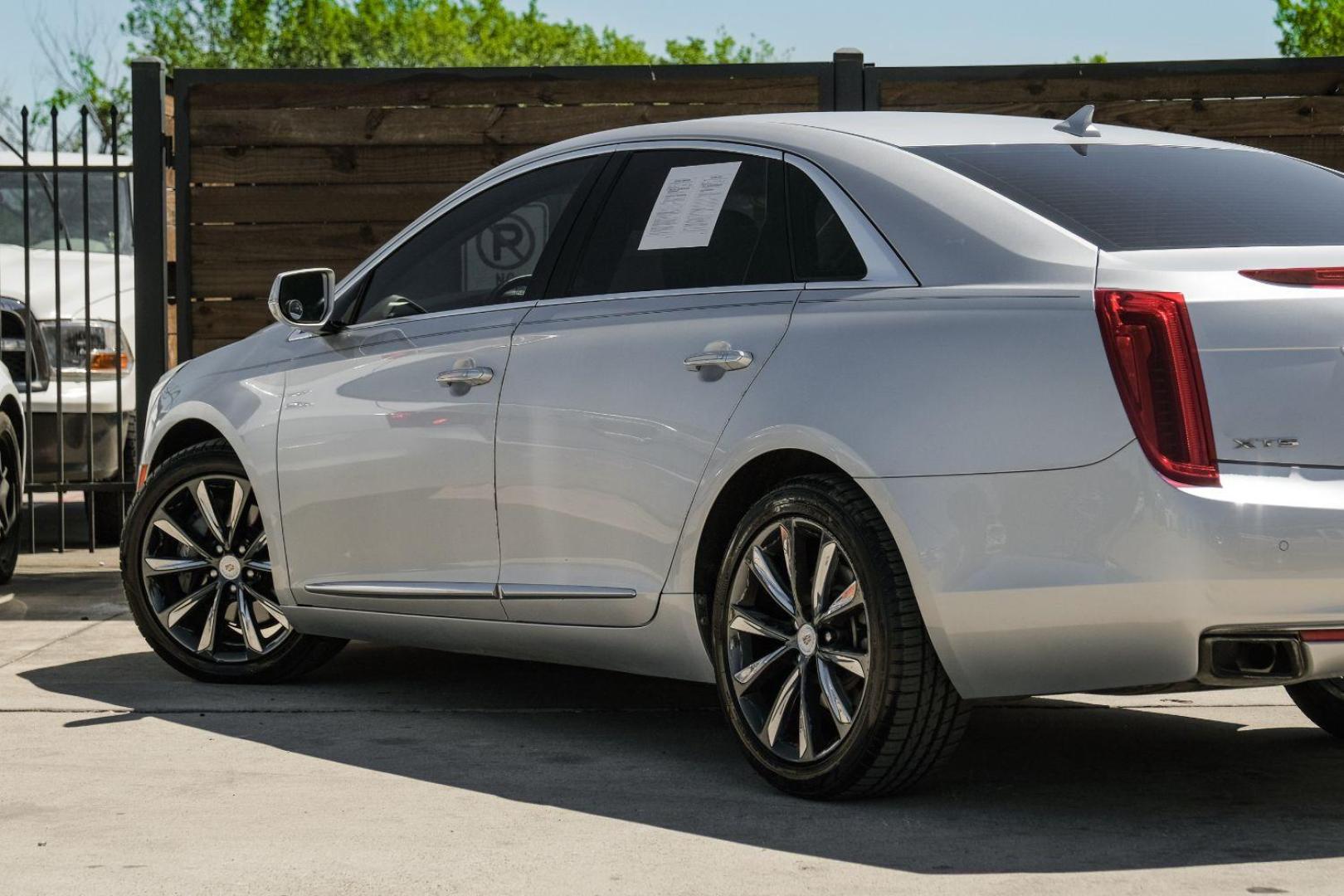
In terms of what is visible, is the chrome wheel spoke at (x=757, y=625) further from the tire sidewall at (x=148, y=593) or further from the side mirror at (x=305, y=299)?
the tire sidewall at (x=148, y=593)

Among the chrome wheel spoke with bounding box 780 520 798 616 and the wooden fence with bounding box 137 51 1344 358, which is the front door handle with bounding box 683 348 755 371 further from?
the wooden fence with bounding box 137 51 1344 358

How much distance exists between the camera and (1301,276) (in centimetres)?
437

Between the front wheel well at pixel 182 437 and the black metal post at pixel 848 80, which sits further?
the black metal post at pixel 848 80

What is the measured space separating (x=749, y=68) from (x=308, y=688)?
4.19 m

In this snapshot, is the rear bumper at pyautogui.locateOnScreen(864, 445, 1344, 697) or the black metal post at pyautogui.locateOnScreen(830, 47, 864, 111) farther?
the black metal post at pyautogui.locateOnScreen(830, 47, 864, 111)

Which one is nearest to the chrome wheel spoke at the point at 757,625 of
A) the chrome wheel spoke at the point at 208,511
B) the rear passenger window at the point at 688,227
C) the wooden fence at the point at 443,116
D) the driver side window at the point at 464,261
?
the rear passenger window at the point at 688,227

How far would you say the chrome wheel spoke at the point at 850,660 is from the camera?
186 inches

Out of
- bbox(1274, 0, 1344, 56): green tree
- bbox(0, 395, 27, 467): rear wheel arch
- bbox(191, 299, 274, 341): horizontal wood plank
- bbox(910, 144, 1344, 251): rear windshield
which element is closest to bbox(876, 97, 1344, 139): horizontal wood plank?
bbox(191, 299, 274, 341): horizontal wood plank

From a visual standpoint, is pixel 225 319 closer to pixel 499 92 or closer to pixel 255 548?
pixel 499 92

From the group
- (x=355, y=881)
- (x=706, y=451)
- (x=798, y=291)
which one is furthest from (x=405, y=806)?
(x=798, y=291)

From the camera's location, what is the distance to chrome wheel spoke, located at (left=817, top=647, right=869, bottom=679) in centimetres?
473

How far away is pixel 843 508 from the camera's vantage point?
186 inches

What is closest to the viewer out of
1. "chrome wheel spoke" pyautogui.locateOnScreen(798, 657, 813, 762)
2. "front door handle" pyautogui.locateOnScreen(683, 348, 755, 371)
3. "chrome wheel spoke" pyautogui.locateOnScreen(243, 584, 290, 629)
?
"chrome wheel spoke" pyautogui.locateOnScreen(798, 657, 813, 762)

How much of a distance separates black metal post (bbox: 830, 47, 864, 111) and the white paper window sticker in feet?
13.9
